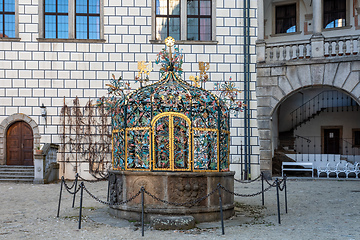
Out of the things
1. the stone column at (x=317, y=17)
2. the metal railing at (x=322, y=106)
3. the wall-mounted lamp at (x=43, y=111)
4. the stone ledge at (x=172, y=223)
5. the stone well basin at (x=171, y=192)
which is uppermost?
the stone column at (x=317, y=17)

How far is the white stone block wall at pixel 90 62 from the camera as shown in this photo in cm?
1819

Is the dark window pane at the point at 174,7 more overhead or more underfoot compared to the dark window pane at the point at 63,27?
more overhead

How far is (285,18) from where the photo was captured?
2283cm

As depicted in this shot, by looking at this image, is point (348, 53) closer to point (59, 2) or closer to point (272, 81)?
point (272, 81)

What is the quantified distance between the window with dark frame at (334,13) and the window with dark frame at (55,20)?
1225 centimetres

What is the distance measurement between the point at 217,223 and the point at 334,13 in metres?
16.3

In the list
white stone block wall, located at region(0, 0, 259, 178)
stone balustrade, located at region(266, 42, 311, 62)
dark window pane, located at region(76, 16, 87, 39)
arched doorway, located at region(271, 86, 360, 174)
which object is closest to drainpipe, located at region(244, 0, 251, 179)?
white stone block wall, located at region(0, 0, 259, 178)

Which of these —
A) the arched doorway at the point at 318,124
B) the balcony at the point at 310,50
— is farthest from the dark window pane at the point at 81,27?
the arched doorway at the point at 318,124

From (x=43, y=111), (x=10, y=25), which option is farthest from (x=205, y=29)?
(x=10, y=25)

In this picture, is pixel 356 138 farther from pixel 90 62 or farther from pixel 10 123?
pixel 10 123

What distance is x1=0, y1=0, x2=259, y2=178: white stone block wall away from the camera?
1819 centimetres

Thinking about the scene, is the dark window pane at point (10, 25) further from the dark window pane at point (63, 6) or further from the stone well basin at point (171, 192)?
the stone well basin at point (171, 192)

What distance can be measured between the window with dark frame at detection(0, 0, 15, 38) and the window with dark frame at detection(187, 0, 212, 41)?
7.19 metres

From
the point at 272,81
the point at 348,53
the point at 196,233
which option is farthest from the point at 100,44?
the point at 196,233
